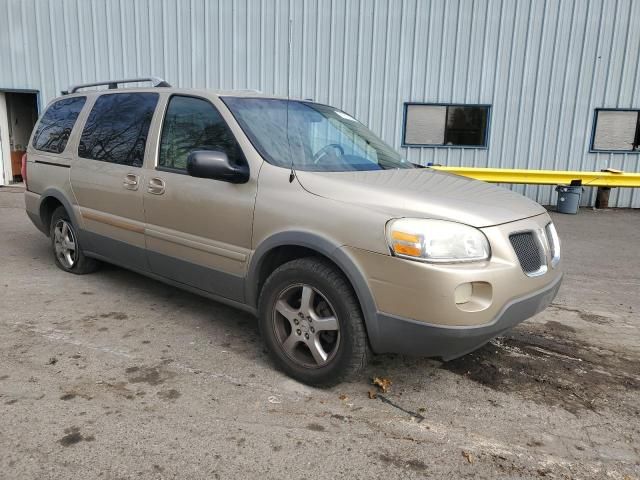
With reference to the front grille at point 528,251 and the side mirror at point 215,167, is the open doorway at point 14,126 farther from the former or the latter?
the front grille at point 528,251

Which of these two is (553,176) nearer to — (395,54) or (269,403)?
(395,54)

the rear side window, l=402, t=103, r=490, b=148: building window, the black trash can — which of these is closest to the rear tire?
the rear side window

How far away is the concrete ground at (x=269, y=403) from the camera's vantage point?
7.97 ft

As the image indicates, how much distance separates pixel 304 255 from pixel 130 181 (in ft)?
5.89

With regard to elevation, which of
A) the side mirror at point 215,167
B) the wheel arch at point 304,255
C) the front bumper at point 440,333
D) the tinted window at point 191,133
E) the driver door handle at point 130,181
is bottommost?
the front bumper at point 440,333

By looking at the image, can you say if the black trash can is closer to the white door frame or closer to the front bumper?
the front bumper

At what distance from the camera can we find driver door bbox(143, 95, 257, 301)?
339 centimetres

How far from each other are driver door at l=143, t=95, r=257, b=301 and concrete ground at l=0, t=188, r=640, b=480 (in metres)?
0.53

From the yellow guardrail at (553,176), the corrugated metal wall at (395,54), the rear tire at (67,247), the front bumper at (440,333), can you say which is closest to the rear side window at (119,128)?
the rear tire at (67,247)

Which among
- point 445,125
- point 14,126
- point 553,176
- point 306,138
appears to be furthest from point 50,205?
point 553,176

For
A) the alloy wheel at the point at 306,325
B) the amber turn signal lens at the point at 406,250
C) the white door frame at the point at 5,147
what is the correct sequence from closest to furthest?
the amber turn signal lens at the point at 406,250
the alloy wheel at the point at 306,325
the white door frame at the point at 5,147

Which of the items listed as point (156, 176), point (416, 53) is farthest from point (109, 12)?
point (156, 176)

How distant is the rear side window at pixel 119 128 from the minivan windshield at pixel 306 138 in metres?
0.90

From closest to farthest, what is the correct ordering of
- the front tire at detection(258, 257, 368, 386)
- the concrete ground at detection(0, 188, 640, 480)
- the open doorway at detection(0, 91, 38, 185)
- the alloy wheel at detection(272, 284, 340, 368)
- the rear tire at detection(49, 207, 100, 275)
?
1. the concrete ground at detection(0, 188, 640, 480)
2. the front tire at detection(258, 257, 368, 386)
3. the alloy wheel at detection(272, 284, 340, 368)
4. the rear tire at detection(49, 207, 100, 275)
5. the open doorway at detection(0, 91, 38, 185)
